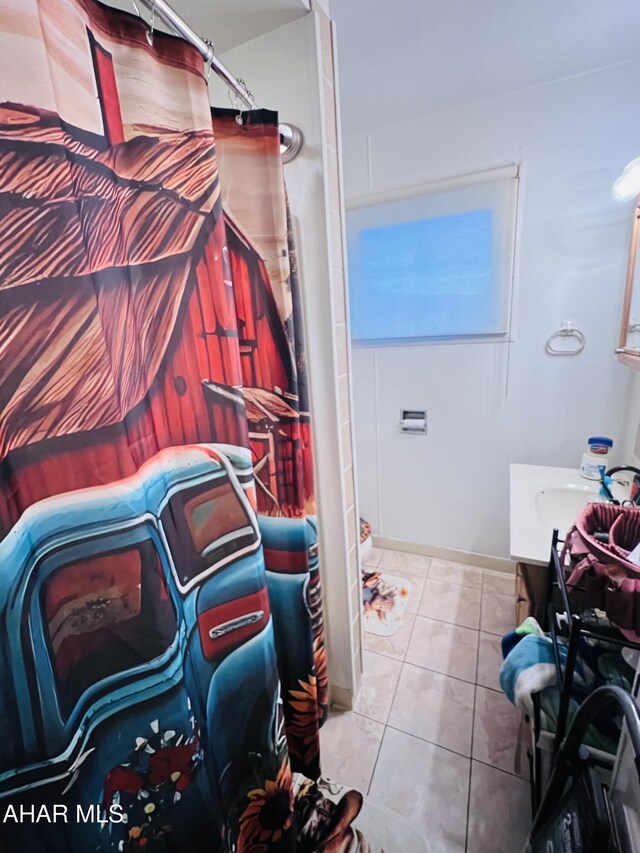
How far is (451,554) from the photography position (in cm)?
224

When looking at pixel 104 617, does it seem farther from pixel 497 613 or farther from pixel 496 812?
pixel 497 613

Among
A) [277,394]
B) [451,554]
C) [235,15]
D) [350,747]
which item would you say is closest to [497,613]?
→ [451,554]

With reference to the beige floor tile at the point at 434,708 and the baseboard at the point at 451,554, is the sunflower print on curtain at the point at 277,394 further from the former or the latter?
the baseboard at the point at 451,554

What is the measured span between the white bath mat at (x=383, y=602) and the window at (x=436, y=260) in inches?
57.5

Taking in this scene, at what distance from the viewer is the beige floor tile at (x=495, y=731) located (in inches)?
48.3

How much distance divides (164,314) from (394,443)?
1775mm

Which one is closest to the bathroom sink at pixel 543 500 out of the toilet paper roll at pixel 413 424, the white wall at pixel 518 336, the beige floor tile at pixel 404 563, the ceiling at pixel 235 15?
the white wall at pixel 518 336

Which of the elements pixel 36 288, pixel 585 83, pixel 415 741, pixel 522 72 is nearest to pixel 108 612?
pixel 36 288

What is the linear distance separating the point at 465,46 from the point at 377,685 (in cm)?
254

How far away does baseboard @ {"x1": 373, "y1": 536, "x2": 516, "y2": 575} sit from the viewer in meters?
2.11

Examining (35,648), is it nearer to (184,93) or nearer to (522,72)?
(184,93)

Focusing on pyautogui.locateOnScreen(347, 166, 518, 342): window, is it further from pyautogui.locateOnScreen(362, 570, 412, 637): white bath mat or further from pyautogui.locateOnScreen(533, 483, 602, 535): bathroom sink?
pyautogui.locateOnScreen(362, 570, 412, 637): white bath mat

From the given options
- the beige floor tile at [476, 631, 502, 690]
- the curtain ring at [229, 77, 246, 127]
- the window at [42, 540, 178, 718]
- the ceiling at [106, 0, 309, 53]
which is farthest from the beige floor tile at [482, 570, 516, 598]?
the ceiling at [106, 0, 309, 53]

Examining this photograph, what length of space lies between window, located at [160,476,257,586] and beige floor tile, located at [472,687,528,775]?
1264 millimetres
